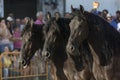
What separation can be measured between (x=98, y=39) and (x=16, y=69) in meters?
4.71

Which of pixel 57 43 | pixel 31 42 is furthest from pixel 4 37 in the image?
pixel 57 43

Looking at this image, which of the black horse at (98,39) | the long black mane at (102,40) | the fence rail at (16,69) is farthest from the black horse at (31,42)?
the fence rail at (16,69)

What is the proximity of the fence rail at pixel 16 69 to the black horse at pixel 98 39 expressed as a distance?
13.8ft

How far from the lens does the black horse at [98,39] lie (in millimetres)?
8539

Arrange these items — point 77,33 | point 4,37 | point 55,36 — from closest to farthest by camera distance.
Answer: point 77,33 → point 55,36 → point 4,37

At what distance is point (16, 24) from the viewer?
16172 millimetres

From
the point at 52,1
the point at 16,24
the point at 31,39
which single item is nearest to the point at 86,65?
the point at 31,39

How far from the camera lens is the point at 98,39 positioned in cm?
863

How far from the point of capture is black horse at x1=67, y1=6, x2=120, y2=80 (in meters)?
8.54

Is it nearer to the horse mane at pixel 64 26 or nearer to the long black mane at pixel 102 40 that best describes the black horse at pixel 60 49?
the horse mane at pixel 64 26

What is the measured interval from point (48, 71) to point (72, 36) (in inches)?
185

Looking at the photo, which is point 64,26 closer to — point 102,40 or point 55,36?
point 55,36

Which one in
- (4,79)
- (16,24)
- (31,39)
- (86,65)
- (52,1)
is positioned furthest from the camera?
(52,1)

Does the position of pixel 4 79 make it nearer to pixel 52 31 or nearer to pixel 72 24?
pixel 52 31
